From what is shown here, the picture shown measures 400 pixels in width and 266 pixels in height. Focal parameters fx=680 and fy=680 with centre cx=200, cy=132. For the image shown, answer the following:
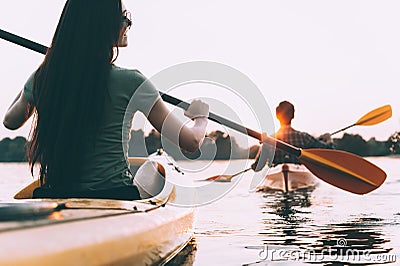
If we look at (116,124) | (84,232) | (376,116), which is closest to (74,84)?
(116,124)

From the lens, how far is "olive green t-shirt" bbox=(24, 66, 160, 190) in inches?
133

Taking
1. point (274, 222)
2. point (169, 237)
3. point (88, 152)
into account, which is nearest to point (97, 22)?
point (88, 152)

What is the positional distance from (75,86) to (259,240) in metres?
2.60

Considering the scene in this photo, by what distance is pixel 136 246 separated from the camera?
128 inches

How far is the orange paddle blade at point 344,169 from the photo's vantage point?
20.4ft

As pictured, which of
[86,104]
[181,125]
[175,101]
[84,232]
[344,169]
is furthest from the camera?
[344,169]

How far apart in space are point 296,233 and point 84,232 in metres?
3.31

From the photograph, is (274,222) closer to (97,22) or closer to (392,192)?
(97,22)

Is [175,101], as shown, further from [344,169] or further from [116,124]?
[344,169]

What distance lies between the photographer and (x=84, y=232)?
284cm

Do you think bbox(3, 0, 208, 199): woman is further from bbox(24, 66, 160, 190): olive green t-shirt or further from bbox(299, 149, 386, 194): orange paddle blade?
bbox(299, 149, 386, 194): orange paddle blade

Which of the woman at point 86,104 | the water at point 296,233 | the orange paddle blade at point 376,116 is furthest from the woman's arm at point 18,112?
the orange paddle blade at point 376,116

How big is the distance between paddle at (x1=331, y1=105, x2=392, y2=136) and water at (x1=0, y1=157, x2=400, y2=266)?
107cm

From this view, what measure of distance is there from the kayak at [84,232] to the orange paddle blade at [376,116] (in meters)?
5.25
